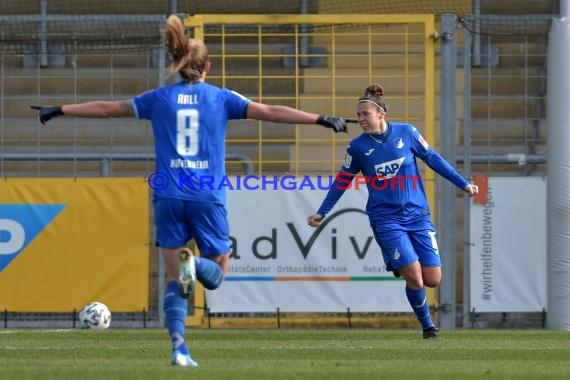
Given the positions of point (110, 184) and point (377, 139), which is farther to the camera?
point (110, 184)

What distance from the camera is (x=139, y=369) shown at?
7820 millimetres

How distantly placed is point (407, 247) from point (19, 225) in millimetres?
4819

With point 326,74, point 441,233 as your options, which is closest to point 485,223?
point 441,233

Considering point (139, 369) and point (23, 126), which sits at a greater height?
point (23, 126)

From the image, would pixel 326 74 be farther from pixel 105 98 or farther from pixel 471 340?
pixel 471 340

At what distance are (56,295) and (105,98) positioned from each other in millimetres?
2235

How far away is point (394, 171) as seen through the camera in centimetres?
1148

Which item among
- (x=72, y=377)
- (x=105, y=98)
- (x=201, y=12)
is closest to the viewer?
(x=72, y=377)

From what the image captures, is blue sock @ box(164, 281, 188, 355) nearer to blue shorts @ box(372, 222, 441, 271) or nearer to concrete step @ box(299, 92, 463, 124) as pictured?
blue shorts @ box(372, 222, 441, 271)

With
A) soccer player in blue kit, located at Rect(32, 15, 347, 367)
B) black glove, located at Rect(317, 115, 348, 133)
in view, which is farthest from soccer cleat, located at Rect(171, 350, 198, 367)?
black glove, located at Rect(317, 115, 348, 133)

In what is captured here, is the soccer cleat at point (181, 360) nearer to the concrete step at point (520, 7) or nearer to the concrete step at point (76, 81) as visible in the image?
the concrete step at point (76, 81)

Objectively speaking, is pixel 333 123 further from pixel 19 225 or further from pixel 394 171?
pixel 19 225

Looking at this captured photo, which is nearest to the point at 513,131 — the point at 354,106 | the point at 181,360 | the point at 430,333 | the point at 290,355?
the point at 354,106

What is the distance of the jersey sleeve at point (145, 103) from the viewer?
26.9 feet
